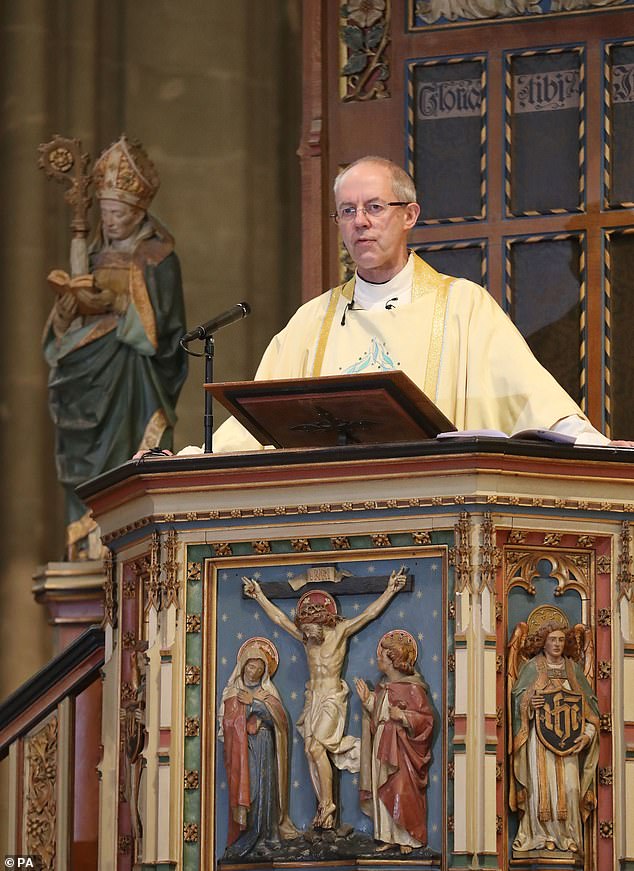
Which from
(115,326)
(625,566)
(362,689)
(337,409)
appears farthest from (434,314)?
(115,326)

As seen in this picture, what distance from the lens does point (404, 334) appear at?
7.52 metres

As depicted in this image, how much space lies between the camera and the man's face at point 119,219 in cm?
988

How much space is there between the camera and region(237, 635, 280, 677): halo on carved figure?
6.19m

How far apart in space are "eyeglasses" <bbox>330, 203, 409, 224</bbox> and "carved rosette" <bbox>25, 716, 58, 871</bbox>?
2110mm

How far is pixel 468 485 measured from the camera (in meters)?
6.06

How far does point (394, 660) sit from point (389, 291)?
1.94 metres

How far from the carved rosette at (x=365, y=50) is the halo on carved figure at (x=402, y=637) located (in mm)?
4487

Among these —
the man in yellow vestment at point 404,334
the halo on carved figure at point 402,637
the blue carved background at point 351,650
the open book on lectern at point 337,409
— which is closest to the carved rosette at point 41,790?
the man in yellow vestment at point 404,334

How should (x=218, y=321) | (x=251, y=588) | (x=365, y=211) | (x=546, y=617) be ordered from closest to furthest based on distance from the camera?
(x=546, y=617), (x=251, y=588), (x=218, y=321), (x=365, y=211)

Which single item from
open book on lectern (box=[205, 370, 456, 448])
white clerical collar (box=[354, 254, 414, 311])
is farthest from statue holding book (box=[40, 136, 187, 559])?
open book on lectern (box=[205, 370, 456, 448])

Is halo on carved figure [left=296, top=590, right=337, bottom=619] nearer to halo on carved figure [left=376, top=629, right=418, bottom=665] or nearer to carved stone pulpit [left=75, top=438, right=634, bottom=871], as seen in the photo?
carved stone pulpit [left=75, top=438, right=634, bottom=871]

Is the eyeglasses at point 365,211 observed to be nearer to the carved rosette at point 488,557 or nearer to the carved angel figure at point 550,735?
the carved rosette at point 488,557

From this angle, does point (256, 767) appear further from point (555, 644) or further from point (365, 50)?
point (365, 50)

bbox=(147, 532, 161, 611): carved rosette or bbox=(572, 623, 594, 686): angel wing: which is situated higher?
bbox=(147, 532, 161, 611): carved rosette
